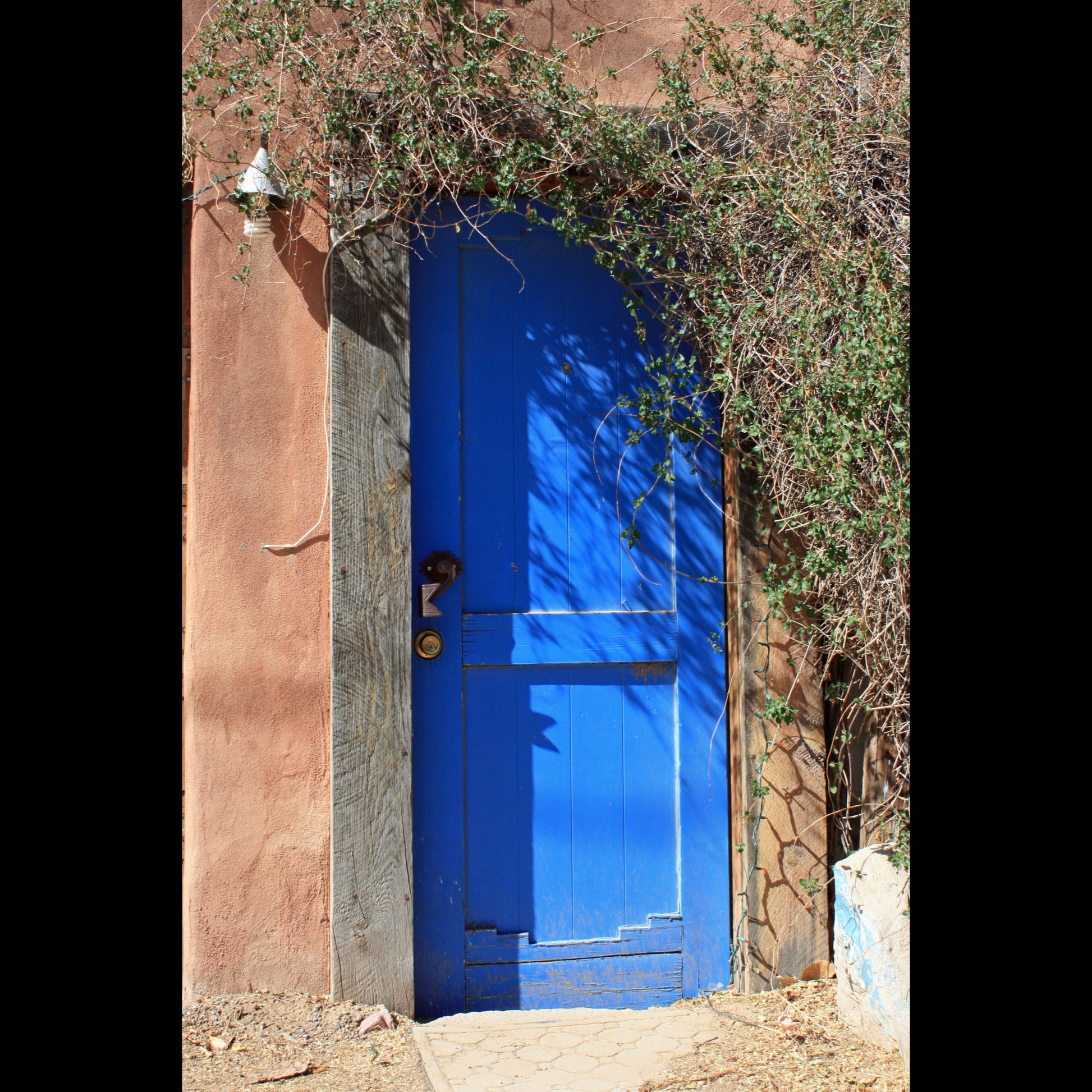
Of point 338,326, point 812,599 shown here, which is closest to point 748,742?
point 812,599

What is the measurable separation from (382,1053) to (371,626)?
1.30 metres

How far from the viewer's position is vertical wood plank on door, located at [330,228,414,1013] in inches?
118

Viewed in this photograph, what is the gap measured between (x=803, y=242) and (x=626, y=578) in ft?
4.10

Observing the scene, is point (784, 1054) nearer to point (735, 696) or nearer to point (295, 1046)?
point (735, 696)

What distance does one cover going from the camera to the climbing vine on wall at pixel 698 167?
2670mm

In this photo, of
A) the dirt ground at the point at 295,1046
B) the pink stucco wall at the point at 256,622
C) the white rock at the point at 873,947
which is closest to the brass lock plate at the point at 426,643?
the pink stucco wall at the point at 256,622

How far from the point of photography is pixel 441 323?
3.21 m

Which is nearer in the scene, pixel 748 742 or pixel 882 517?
pixel 882 517

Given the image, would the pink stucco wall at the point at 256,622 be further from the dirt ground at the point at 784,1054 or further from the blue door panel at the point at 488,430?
the dirt ground at the point at 784,1054

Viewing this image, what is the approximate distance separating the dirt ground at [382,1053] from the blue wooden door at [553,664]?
285 mm

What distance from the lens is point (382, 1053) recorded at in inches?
112

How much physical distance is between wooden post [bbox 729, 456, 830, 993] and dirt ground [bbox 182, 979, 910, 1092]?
233 mm
